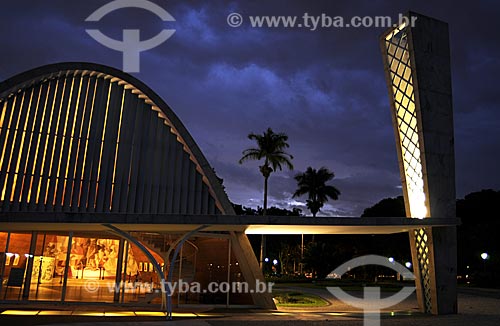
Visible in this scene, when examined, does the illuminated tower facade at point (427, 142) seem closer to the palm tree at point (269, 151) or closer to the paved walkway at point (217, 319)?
the paved walkway at point (217, 319)

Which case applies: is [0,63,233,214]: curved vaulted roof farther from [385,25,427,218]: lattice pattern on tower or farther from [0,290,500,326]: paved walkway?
[385,25,427,218]: lattice pattern on tower

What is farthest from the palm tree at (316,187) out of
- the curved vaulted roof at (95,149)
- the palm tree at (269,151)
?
the curved vaulted roof at (95,149)

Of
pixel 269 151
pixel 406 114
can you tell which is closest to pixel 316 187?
pixel 269 151

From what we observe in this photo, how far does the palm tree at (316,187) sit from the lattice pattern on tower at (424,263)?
A: 1801 inches

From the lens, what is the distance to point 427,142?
1864 centimetres

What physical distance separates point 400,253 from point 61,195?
4686 cm

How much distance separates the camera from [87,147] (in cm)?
2222

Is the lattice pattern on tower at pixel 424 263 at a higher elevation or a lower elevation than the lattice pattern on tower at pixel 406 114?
lower

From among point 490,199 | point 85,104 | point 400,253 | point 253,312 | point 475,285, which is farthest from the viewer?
point 490,199

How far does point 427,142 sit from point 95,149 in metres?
15.7

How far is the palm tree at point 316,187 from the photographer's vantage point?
65000 millimetres

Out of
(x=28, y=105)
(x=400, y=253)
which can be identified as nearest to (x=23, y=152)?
(x=28, y=105)

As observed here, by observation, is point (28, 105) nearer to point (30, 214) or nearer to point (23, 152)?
point (23, 152)
